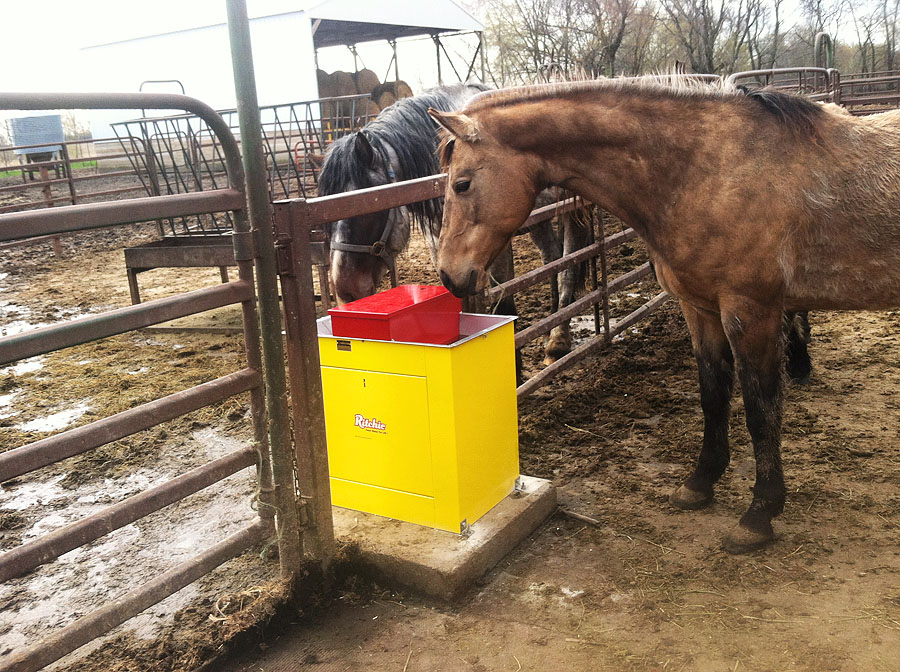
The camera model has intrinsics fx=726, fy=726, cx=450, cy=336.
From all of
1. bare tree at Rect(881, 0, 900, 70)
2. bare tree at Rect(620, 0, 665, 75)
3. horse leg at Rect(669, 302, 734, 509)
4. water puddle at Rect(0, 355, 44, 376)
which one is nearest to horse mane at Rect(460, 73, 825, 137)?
horse leg at Rect(669, 302, 734, 509)

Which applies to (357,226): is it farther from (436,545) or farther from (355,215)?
(436,545)

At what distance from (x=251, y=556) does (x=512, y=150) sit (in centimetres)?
186

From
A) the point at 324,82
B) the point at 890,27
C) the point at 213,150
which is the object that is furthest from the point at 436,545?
the point at 890,27

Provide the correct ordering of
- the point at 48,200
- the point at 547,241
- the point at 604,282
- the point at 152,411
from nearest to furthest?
the point at 152,411, the point at 604,282, the point at 547,241, the point at 48,200

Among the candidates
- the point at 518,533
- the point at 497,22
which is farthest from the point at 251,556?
the point at 497,22

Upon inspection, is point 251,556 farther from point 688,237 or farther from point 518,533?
point 688,237

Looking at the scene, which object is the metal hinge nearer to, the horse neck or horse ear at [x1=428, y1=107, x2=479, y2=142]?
horse ear at [x1=428, y1=107, x2=479, y2=142]

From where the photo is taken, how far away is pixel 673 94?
2.73 metres

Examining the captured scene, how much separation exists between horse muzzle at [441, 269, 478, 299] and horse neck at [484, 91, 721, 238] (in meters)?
A: 0.46

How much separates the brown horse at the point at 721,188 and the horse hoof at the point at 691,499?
326 millimetres

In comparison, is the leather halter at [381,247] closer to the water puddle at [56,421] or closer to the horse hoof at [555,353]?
the horse hoof at [555,353]

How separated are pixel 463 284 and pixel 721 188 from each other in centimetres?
100

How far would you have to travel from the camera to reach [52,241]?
11.0 meters

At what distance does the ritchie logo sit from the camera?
110 inches
